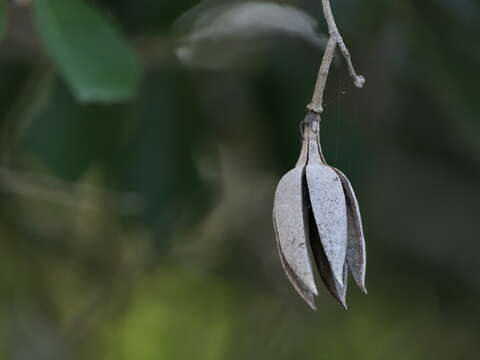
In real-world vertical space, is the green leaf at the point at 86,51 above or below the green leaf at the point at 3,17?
below

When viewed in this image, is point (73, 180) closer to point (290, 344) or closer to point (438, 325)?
point (290, 344)

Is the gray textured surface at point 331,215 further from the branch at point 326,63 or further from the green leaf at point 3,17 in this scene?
the green leaf at point 3,17

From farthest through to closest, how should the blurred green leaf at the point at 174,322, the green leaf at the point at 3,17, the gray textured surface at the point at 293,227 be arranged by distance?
the blurred green leaf at the point at 174,322 < the green leaf at the point at 3,17 < the gray textured surface at the point at 293,227

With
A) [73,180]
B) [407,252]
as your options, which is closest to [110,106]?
[73,180]

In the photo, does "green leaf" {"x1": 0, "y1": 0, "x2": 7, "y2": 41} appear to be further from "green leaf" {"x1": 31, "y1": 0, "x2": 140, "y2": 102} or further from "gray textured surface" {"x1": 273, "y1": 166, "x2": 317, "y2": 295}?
"gray textured surface" {"x1": 273, "y1": 166, "x2": 317, "y2": 295}

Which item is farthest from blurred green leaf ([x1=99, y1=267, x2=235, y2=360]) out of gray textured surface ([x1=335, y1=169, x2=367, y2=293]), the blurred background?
gray textured surface ([x1=335, y1=169, x2=367, y2=293])

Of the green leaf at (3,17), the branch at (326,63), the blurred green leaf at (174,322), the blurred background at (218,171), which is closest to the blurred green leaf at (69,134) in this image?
the blurred background at (218,171)

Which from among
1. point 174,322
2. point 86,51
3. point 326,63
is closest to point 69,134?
point 86,51
